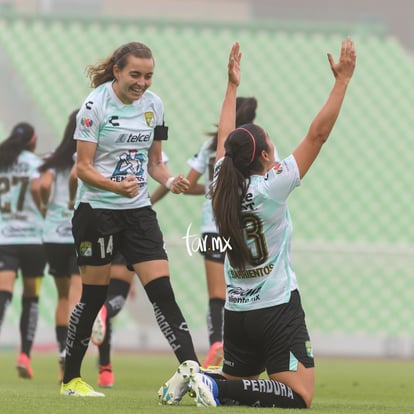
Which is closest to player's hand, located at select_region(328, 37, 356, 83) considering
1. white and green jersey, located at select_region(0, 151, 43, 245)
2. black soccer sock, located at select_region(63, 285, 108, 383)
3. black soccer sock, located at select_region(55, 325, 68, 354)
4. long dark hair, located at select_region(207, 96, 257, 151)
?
black soccer sock, located at select_region(63, 285, 108, 383)

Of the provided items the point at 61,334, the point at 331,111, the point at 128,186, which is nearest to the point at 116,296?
the point at 61,334

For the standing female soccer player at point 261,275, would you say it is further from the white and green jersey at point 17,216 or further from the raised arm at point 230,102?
the white and green jersey at point 17,216

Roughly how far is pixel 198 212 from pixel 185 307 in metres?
1.76

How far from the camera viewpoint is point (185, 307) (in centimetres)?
1692

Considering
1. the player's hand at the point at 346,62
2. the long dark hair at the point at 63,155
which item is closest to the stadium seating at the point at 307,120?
the long dark hair at the point at 63,155

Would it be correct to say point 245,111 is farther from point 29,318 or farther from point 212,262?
point 29,318

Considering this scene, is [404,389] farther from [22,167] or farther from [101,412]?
[101,412]

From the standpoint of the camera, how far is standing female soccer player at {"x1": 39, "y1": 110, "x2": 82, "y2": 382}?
8.54 metres

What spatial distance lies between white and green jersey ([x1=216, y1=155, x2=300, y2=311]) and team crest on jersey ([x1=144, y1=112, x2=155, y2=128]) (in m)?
0.89

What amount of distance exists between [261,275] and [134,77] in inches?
52.1

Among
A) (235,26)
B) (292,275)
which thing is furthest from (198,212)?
(292,275)

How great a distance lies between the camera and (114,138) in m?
6.12

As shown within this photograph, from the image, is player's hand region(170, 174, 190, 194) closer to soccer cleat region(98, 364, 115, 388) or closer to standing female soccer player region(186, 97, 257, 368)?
standing female soccer player region(186, 97, 257, 368)

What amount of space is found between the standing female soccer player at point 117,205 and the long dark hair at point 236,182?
23.8 inches
